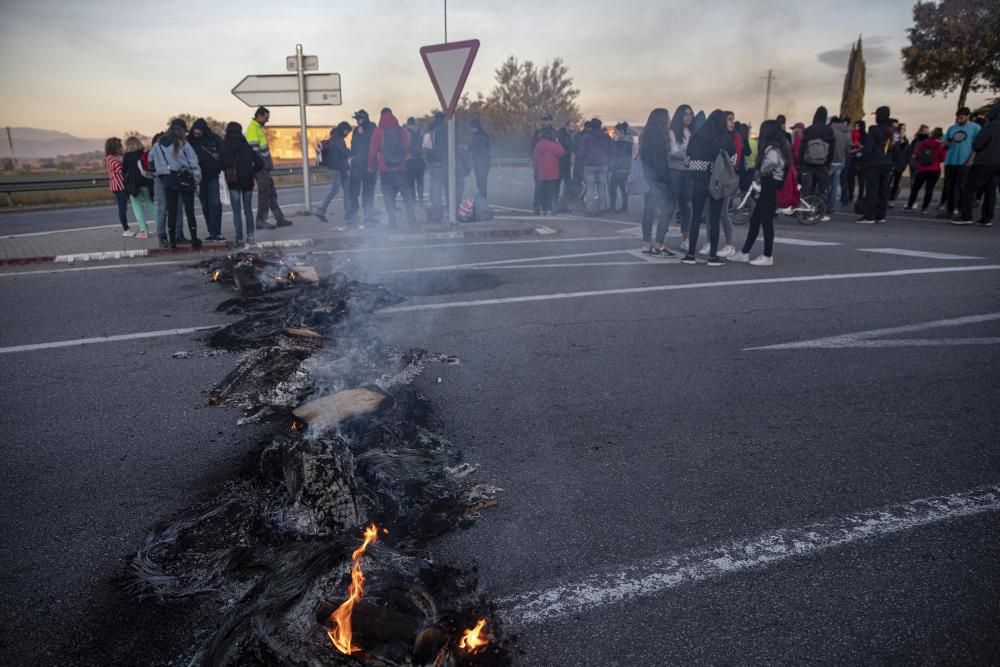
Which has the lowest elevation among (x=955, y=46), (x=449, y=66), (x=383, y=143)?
(x=383, y=143)

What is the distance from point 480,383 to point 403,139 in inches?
323

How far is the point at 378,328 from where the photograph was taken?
18.0ft

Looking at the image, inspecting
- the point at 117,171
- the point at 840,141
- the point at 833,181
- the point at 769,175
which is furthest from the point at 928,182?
the point at 117,171

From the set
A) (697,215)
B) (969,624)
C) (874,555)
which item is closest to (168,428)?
(874,555)

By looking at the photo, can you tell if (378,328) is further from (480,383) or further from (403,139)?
(403,139)

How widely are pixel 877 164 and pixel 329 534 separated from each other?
13.1 m

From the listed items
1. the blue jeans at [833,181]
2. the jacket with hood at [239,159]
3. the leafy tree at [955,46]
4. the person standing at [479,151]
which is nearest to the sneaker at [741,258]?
the person standing at [479,151]

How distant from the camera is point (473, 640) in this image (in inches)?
79.1

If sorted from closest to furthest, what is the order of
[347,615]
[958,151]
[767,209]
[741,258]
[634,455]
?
[347,615] → [634,455] → [767,209] → [741,258] → [958,151]

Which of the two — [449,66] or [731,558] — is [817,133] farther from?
[731,558]

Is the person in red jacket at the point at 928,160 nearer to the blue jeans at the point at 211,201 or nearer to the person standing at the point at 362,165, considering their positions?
the person standing at the point at 362,165

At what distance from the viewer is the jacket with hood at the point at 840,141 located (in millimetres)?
13781

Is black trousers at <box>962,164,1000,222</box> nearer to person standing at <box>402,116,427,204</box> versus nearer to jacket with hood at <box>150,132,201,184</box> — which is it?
person standing at <box>402,116,427,204</box>

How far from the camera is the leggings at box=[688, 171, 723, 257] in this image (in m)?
7.88
